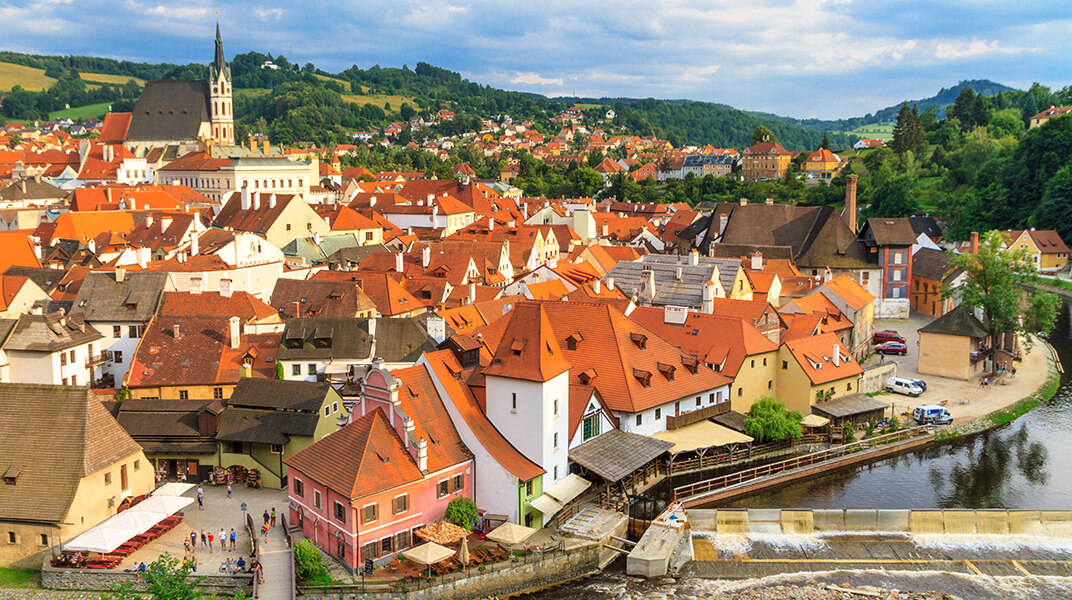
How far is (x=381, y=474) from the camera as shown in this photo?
31.9m

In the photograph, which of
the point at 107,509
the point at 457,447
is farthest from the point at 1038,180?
the point at 107,509

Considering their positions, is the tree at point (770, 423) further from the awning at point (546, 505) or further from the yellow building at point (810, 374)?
the awning at point (546, 505)

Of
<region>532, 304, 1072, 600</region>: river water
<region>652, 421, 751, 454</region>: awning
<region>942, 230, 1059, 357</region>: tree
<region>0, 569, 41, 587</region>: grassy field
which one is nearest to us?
<region>0, 569, 41, 587</region>: grassy field

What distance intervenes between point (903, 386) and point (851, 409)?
29.8ft

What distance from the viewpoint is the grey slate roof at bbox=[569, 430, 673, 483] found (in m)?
37.3

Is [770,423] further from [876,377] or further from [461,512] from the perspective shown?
[461,512]

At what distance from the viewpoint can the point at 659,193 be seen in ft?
559

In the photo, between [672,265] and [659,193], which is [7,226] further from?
[659,193]

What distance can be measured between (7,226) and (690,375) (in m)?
83.6

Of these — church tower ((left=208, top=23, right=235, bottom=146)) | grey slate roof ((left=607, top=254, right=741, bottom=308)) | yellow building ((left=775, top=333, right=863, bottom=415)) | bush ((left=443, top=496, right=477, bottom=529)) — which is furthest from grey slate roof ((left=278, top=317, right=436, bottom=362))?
Answer: church tower ((left=208, top=23, right=235, bottom=146))

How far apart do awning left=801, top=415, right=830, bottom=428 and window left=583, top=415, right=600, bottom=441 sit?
515 inches

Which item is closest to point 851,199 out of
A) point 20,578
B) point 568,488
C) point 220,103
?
point 568,488

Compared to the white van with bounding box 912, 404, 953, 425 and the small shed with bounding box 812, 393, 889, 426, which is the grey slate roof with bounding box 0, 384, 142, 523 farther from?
the white van with bounding box 912, 404, 953, 425

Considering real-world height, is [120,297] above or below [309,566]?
above
